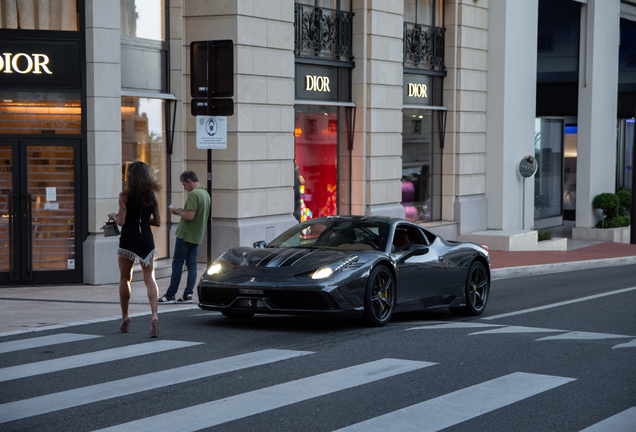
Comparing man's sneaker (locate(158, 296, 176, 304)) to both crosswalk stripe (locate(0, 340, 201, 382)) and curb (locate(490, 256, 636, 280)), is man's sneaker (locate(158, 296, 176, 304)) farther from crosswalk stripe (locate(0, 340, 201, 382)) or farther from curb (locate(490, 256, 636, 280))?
curb (locate(490, 256, 636, 280))

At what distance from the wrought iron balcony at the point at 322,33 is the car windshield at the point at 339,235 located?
327 inches

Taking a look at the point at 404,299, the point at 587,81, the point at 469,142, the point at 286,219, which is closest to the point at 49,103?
the point at 286,219

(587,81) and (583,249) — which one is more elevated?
(587,81)

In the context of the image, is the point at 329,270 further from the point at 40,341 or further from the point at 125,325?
the point at 40,341

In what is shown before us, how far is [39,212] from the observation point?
13.3 m

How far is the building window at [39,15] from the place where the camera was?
13.2 metres

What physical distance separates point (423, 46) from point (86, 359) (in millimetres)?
16366

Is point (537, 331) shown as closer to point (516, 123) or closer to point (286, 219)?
point (286, 219)

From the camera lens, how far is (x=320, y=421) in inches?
222

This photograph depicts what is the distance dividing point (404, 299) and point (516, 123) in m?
15.7

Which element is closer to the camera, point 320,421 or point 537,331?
point 320,421

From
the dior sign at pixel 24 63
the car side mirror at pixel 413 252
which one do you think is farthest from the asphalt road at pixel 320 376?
the dior sign at pixel 24 63

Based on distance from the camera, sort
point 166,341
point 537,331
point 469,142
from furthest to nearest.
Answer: point 469,142 → point 537,331 → point 166,341

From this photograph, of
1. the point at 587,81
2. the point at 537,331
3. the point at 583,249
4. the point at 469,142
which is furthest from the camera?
the point at 587,81
